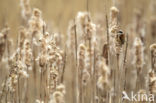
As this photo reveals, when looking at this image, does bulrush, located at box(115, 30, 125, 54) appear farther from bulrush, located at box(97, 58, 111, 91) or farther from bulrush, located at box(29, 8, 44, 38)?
bulrush, located at box(29, 8, 44, 38)

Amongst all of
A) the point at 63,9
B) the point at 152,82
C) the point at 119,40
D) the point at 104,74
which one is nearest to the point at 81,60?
the point at 119,40

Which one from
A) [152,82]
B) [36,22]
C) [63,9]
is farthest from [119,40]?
[63,9]

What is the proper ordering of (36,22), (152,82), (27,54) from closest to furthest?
(152,82)
(27,54)
(36,22)

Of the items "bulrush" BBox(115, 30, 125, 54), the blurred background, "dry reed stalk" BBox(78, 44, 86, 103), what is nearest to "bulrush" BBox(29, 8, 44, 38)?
"dry reed stalk" BBox(78, 44, 86, 103)

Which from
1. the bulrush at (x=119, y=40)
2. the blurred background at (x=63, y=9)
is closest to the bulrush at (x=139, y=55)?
the bulrush at (x=119, y=40)

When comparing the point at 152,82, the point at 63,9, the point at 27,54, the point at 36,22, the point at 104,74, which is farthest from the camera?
the point at 63,9

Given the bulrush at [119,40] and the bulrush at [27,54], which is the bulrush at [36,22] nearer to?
the bulrush at [27,54]

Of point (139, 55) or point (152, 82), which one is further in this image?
point (139, 55)

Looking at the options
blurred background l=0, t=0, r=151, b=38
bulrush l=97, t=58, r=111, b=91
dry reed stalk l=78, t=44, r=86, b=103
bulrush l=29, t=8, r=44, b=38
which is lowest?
bulrush l=97, t=58, r=111, b=91

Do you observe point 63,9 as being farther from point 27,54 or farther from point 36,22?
point 27,54

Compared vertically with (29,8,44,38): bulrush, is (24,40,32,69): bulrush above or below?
below

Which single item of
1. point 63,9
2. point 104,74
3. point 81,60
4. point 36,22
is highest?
point 63,9

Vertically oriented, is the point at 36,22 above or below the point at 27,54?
above

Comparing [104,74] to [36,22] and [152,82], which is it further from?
[36,22]
